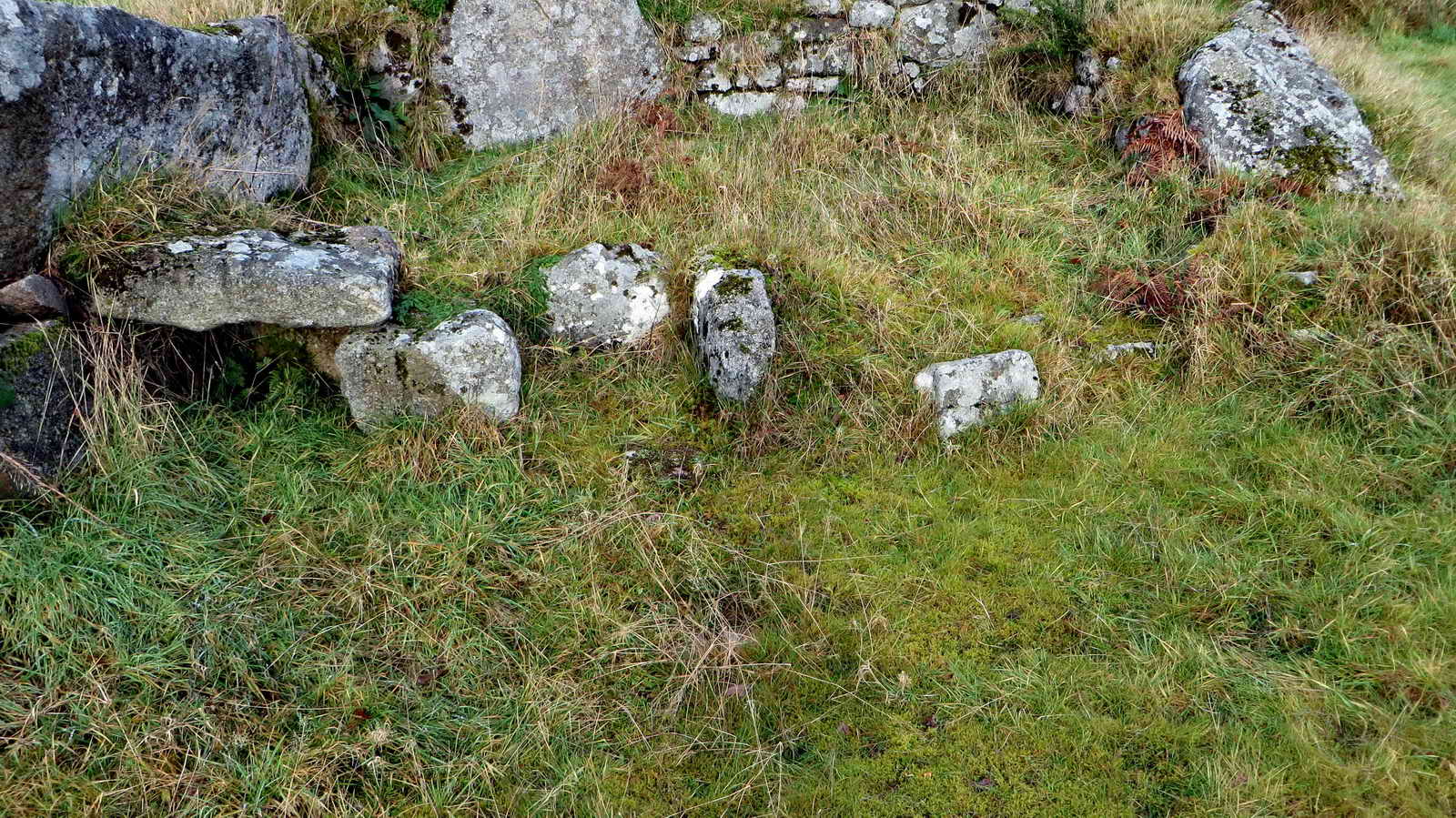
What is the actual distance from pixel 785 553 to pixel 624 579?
78 centimetres

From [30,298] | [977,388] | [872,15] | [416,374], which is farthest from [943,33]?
[30,298]

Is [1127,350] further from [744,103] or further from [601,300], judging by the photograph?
[744,103]

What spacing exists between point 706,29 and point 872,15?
145 centimetres

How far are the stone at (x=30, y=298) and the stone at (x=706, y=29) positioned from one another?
5125 millimetres

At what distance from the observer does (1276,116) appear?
19.3ft

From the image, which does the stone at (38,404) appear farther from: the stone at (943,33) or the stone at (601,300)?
the stone at (943,33)

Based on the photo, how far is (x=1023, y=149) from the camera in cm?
664

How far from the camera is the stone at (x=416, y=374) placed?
441cm

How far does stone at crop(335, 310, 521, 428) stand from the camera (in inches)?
173

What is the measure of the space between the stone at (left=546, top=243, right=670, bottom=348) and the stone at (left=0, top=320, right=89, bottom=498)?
2.34m

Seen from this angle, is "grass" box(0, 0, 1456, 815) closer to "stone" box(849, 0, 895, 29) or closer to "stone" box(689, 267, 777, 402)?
"stone" box(689, 267, 777, 402)

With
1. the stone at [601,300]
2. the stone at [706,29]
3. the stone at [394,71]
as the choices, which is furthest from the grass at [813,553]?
the stone at [706,29]

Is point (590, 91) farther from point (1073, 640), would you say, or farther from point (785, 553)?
point (1073, 640)

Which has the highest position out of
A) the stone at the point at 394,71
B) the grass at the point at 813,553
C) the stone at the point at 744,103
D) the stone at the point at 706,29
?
the stone at the point at 706,29
